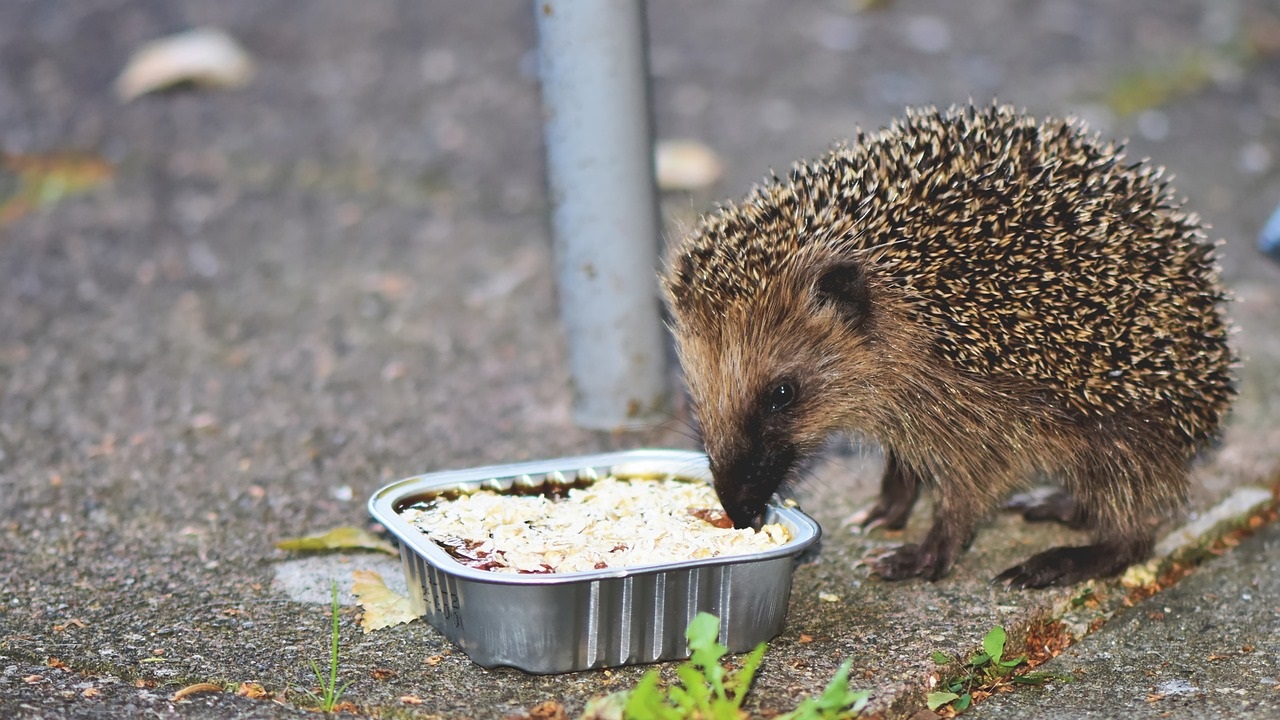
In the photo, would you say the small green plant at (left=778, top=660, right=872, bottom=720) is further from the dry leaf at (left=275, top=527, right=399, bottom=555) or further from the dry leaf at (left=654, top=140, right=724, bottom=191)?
the dry leaf at (left=654, top=140, right=724, bottom=191)

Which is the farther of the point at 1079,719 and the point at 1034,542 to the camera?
the point at 1034,542

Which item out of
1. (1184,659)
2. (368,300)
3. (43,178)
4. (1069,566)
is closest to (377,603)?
(1069,566)

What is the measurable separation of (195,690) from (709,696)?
135cm

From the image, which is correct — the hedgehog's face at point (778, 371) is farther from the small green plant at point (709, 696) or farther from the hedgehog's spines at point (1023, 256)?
the small green plant at point (709, 696)

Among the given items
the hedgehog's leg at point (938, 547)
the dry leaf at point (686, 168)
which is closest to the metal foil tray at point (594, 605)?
the hedgehog's leg at point (938, 547)

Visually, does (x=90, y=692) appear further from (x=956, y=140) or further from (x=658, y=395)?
(x=956, y=140)

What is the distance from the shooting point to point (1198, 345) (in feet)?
14.1

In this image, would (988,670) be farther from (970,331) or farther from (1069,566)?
(970,331)

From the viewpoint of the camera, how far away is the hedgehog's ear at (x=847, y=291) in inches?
163

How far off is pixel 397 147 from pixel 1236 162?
16.9 ft

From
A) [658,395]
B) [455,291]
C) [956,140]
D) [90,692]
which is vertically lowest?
[90,692]

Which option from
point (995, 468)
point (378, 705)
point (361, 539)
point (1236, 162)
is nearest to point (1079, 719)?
point (995, 468)

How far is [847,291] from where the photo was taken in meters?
4.19

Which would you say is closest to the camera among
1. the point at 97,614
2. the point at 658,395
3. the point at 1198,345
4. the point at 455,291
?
the point at 97,614
